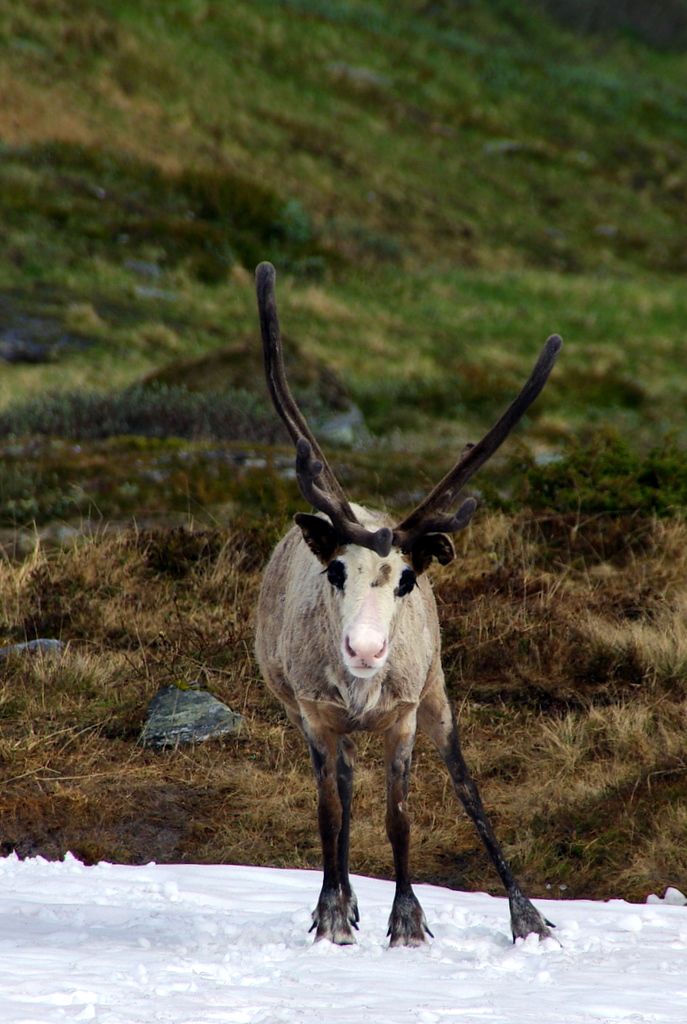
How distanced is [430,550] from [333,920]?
150cm

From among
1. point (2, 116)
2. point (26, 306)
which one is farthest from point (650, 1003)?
point (2, 116)

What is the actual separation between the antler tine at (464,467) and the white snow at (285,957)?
1.64 m

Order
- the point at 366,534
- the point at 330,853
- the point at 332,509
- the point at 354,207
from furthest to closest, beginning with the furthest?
the point at 354,207 → the point at 330,853 → the point at 332,509 → the point at 366,534

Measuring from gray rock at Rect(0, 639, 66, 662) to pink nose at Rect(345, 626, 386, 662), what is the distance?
15.0 feet

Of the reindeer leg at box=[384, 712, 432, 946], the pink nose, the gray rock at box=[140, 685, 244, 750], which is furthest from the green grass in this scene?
the pink nose

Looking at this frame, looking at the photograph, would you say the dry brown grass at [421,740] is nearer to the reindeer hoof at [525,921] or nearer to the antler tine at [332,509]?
the reindeer hoof at [525,921]

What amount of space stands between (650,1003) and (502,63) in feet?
173

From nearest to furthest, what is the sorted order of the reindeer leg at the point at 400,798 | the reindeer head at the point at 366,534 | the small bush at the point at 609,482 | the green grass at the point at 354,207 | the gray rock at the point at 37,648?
the reindeer head at the point at 366,534, the reindeer leg at the point at 400,798, the gray rock at the point at 37,648, the small bush at the point at 609,482, the green grass at the point at 354,207

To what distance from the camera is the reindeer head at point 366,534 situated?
17.0 feet

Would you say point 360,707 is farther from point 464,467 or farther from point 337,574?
point 464,467

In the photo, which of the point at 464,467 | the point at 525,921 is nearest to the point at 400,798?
the point at 525,921

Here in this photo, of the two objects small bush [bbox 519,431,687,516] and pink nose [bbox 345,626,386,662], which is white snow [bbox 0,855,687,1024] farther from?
small bush [bbox 519,431,687,516]

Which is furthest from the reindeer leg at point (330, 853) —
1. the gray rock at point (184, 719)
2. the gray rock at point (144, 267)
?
the gray rock at point (144, 267)

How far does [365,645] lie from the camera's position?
16.6 feet
